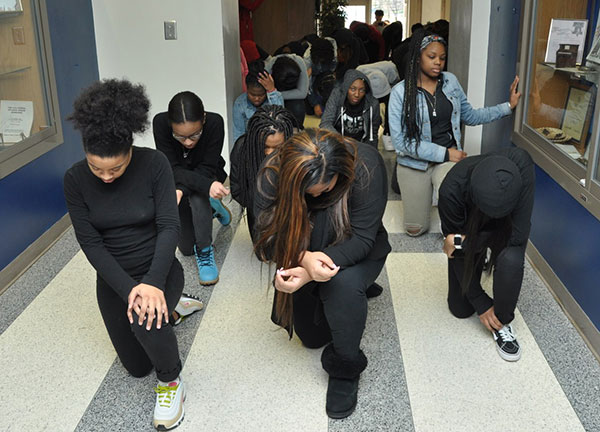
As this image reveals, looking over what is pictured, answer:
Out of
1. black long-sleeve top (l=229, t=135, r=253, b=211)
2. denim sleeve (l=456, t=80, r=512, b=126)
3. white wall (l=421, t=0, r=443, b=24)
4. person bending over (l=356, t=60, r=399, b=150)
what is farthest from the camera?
white wall (l=421, t=0, r=443, b=24)

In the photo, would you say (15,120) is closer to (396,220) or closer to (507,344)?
(396,220)

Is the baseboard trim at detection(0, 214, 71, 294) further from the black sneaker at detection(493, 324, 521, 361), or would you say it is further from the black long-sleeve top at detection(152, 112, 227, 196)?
the black sneaker at detection(493, 324, 521, 361)

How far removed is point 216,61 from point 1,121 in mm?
1564

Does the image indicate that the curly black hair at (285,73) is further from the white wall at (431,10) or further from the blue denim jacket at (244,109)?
the white wall at (431,10)

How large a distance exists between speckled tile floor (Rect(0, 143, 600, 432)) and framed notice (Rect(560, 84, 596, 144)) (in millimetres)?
731

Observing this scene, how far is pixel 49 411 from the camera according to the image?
223cm

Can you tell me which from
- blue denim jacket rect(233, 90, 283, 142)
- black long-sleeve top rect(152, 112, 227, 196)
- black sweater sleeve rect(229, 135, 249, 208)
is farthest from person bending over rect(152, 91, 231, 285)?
blue denim jacket rect(233, 90, 283, 142)

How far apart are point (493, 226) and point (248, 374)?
110 cm

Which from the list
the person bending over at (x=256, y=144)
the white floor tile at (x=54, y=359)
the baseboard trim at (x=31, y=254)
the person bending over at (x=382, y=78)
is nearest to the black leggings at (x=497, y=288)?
the person bending over at (x=256, y=144)

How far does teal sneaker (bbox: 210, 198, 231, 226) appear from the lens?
3.60 m

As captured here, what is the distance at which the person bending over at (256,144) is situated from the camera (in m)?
2.91

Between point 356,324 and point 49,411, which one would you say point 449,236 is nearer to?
point 356,324

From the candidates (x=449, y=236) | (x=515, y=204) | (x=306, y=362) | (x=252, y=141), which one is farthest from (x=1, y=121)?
(x=515, y=204)

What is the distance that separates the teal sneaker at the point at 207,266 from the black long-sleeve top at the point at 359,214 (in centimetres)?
101
